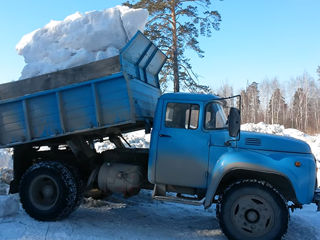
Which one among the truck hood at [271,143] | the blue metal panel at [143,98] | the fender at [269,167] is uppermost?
the blue metal panel at [143,98]

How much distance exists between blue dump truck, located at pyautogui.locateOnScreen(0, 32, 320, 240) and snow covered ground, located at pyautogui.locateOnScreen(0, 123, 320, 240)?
43 centimetres

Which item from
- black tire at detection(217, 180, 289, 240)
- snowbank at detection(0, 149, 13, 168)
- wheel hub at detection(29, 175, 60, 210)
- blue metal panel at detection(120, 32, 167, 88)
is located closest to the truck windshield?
black tire at detection(217, 180, 289, 240)

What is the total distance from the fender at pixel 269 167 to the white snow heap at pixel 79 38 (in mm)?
5549

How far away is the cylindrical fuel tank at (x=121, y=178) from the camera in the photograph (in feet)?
18.4

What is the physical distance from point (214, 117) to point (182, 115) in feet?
1.81

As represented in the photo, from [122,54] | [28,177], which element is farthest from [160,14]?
[28,177]

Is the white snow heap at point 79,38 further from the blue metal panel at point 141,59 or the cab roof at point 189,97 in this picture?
the cab roof at point 189,97

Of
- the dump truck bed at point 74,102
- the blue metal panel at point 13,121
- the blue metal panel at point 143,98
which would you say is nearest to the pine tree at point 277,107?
the blue metal panel at point 143,98

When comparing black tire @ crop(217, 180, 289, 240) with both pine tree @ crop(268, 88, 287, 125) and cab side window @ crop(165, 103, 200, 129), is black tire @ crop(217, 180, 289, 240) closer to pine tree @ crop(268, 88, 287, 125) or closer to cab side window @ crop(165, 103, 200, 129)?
cab side window @ crop(165, 103, 200, 129)

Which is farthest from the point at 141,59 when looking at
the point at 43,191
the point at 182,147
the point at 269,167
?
the point at 269,167

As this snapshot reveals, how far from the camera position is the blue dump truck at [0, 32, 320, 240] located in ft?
15.3

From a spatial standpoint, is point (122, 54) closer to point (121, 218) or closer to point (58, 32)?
point (121, 218)

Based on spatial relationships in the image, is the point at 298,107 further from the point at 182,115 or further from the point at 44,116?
the point at 44,116

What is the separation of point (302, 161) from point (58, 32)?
8.62 metres
